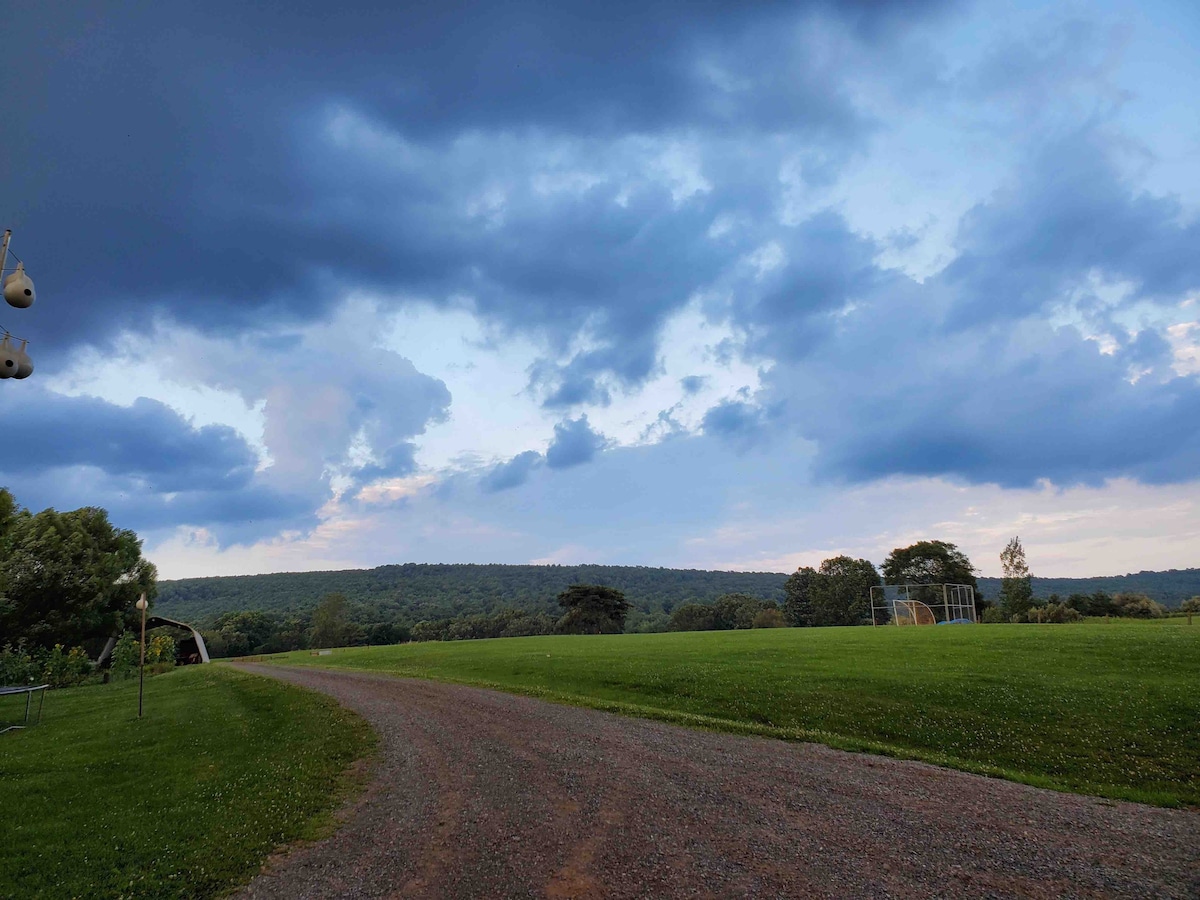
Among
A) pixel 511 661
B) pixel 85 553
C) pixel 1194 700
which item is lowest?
pixel 511 661

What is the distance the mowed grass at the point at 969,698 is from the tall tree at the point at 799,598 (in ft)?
314

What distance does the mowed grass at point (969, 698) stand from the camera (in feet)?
45.6

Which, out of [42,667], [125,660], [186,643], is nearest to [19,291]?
[42,667]

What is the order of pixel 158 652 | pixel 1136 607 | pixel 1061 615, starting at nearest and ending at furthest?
pixel 158 652 < pixel 1061 615 < pixel 1136 607

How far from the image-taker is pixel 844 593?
4604 inches

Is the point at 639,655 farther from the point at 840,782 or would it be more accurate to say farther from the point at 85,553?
the point at 85,553

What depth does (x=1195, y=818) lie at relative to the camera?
10.5 meters

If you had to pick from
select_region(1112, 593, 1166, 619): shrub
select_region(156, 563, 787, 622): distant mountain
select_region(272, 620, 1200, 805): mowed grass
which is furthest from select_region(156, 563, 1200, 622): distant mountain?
select_region(272, 620, 1200, 805): mowed grass

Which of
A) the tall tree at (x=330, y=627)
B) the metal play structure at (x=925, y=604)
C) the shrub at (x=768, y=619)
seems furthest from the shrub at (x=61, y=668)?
the shrub at (x=768, y=619)

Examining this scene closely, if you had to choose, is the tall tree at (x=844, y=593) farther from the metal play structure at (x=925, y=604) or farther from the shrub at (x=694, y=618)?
the shrub at (x=694, y=618)

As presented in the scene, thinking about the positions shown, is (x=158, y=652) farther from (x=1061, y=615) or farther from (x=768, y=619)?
(x=1061, y=615)

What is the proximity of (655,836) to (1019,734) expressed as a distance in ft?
42.7

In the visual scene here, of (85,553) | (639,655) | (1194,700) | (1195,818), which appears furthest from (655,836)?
(85,553)

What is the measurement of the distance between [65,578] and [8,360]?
51248 millimetres
